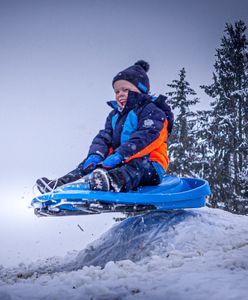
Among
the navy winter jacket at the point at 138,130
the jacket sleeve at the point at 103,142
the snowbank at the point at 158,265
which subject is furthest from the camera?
Answer: the jacket sleeve at the point at 103,142

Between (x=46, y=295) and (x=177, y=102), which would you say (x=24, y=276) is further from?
(x=177, y=102)

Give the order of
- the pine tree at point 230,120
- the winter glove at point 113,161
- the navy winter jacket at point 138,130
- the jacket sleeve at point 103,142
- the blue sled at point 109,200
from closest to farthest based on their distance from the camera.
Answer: the blue sled at point 109,200
the winter glove at point 113,161
the navy winter jacket at point 138,130
the jacket sleeve at point 103,142
the pine tree at point 230,120

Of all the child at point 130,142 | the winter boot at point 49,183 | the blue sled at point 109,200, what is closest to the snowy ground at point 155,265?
the blue sled at point 109,200

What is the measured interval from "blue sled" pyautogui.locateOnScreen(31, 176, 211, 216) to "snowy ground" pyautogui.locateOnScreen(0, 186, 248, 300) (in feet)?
0.68

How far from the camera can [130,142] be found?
3789 mm

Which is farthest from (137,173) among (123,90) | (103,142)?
(123,90)

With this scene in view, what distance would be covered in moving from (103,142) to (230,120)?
921 cm

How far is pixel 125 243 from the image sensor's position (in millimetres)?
3750

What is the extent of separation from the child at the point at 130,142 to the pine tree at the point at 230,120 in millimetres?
7404

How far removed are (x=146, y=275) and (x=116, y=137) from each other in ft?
8.72

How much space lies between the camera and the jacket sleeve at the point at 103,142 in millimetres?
4578

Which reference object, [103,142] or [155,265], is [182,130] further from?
[155,265]

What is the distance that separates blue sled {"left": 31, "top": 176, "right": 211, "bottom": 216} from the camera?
3377 millimetres

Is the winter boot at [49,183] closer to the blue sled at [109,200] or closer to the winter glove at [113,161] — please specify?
the blue sled at [109,200]
